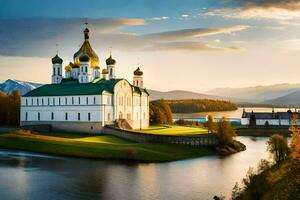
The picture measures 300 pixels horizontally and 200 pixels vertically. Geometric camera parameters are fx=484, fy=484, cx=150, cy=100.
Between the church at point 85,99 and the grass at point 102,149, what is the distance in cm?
917

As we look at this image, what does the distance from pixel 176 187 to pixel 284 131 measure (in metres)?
60.1

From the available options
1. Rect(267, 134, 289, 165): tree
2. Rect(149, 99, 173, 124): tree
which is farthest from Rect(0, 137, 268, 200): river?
Rect(149, 99, 173, 124): tree

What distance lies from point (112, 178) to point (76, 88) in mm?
36866

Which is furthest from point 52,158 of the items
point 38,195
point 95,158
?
point 38,195

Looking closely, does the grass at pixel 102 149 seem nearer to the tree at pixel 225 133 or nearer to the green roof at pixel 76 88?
the tree at pixel 225 133

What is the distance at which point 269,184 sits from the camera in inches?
985

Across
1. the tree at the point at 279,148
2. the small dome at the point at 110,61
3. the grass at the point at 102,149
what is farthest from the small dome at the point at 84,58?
the tree at the point at 279,148

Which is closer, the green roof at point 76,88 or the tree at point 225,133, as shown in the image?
the tree at point 225,133

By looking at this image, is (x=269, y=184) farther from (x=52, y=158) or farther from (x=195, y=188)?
(x=52, y=158)

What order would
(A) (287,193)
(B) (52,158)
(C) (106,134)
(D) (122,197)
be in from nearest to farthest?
(A) (287,193), (D) (122,197), (B) (52,158), (C) (106,134)

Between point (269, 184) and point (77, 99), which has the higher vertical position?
point (77, 99)

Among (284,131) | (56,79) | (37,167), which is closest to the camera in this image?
(37,167)

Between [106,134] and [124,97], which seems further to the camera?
[124,97]

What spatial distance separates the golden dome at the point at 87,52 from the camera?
7744cm
